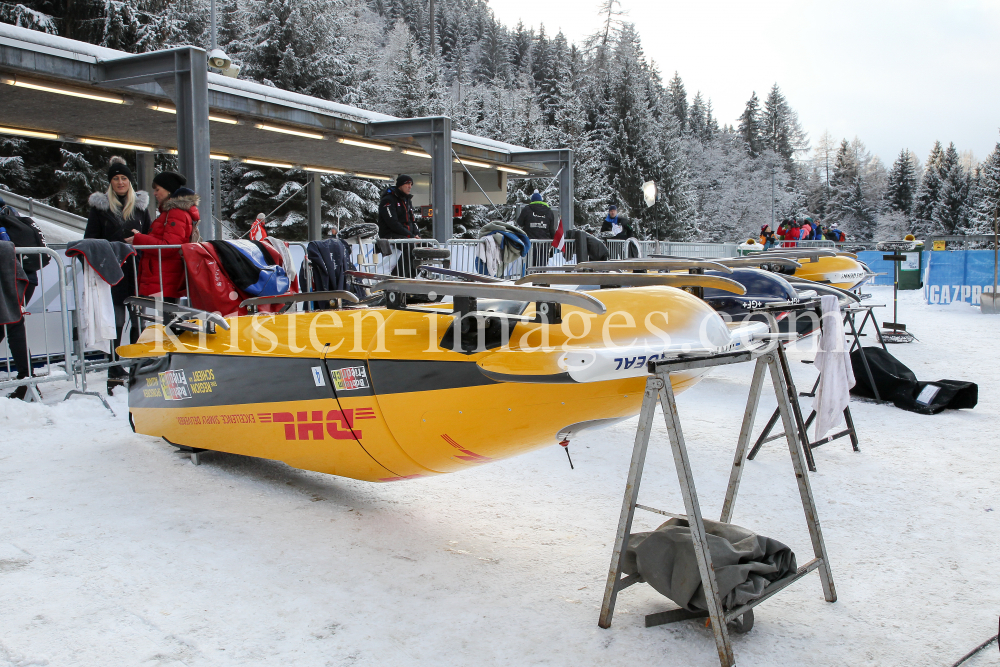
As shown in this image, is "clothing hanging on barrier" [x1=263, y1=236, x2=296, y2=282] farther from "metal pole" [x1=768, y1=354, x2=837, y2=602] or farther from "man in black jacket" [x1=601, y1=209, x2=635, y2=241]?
"man in black jacket" [x1=601, y1=209, x2=635, y2=241]

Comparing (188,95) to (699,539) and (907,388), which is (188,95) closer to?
(699,539)

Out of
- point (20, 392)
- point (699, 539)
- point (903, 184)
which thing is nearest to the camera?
point (699, 539)

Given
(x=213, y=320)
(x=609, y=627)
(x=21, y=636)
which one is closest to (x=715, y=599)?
(x=609, y=627)

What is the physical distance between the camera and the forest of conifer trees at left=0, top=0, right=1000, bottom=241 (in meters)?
22.6

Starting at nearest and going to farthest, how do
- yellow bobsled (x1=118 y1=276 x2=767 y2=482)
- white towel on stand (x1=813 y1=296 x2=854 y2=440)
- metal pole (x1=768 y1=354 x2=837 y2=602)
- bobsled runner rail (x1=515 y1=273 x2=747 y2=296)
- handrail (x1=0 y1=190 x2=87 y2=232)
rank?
yellow bobsled (x1=118 y1=276 x2=767 y2=482), metal pole (x1=768 y1=354 x2=837 y2=602), bobsled runner rail (x1=515 y1=273 x2=747 y2=296), white towel on stand (x1=813 y1=296 x2=854 y2=440), handrail (x1=0 y1=190 x2=87 y2=232)

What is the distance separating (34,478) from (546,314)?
2.92 metres

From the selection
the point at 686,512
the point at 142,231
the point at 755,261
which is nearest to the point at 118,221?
the point at 142,231

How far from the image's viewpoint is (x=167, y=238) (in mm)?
6047

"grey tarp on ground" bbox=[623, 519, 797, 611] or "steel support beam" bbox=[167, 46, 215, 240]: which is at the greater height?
"steel support beam" bbox=[167, 46, 215, 240]

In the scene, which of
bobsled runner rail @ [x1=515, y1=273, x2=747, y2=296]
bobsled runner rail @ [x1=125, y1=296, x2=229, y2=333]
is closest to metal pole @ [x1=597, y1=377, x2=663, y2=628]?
bobsled runner rail @ [x1=515, y1=273, x2=747, y2=296]

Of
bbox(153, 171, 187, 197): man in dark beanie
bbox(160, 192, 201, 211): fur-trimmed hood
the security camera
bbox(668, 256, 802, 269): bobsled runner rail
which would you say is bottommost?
bbox(668, 256, 802, 269): bobsled runner rail

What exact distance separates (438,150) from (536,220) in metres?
2.07

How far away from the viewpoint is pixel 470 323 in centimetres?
260

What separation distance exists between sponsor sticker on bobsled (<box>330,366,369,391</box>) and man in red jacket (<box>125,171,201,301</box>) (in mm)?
3735
